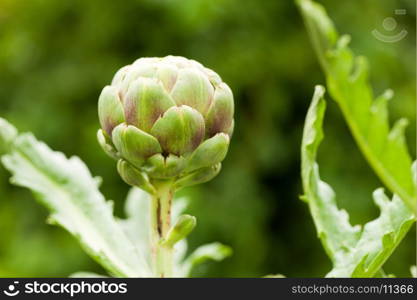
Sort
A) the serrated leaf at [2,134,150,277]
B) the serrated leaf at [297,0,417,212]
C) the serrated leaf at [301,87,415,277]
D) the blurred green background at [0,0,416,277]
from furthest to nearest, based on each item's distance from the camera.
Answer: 1. the blurred green background at [0,0,416,277]
2. the serrated leaf at [2,134,150,277]
3. the serrated leaf at [301,87,415,277]
4. the serrated leaf at [297,0,417,212]

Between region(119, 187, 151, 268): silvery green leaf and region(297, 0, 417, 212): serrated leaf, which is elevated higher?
region(119, 187, 151, 268): silvery green leaf

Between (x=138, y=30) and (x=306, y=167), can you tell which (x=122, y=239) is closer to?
(x=306, y=167)

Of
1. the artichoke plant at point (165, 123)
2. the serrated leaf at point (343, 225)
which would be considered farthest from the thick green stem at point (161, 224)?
the serrated leaf at point (343, 225)

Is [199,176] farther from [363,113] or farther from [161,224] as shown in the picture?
[363,113]

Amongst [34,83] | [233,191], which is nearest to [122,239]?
[233,191]

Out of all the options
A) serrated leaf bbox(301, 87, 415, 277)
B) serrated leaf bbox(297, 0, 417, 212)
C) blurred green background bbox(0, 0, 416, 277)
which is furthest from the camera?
blurred green background bbox(0, 0, 416, 277)

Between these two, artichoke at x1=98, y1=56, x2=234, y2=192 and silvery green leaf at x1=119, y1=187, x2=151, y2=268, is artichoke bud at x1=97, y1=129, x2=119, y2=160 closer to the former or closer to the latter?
artichoke at x1=98, y1=56, x2=234, y2=192

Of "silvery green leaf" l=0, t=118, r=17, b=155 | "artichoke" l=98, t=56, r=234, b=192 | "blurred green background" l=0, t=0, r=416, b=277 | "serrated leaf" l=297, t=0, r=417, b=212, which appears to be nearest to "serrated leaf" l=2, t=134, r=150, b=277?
"silvery green leaf" l=0, t=118, r=17, b=155

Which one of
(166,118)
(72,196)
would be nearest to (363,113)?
(166,118)
